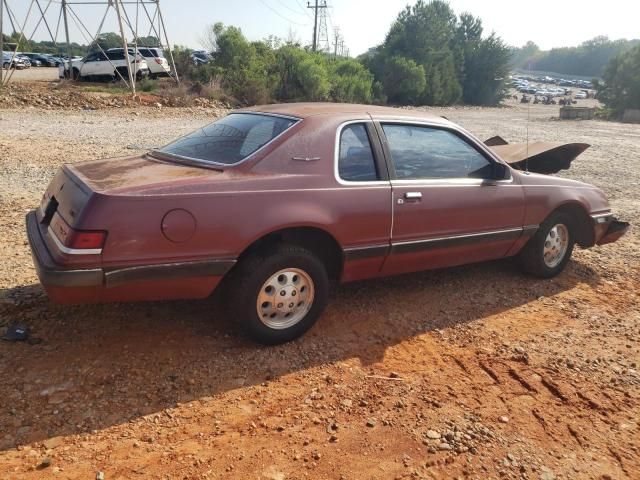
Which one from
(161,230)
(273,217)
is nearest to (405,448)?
(273,217)

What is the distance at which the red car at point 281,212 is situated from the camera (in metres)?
2.91

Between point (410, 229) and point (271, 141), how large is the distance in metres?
1.23

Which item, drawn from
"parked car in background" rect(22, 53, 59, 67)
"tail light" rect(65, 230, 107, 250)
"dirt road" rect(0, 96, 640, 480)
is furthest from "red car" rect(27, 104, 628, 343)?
"parked car in background" rect(22, 53, 59, 67)

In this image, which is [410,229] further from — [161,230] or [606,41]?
[606,41]

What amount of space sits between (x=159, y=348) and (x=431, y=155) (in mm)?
2494

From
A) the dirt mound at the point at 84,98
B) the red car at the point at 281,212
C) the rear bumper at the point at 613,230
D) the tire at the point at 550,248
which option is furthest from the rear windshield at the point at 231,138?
the dirt mound at the point at 84,98

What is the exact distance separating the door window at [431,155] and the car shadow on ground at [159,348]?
3.60ft

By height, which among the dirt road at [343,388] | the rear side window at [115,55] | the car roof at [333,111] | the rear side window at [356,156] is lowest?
the dirt road at [343,388]

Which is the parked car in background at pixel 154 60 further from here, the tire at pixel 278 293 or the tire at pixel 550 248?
the tire at pixel 278 293

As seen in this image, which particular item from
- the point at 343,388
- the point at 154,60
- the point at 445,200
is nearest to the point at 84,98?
the point at 154,60

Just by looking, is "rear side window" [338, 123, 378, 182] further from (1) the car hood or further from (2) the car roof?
(1) the car hood

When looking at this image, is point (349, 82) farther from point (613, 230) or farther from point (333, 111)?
point (333, 111)

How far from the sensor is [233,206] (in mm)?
3143

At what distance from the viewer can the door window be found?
157 inches
